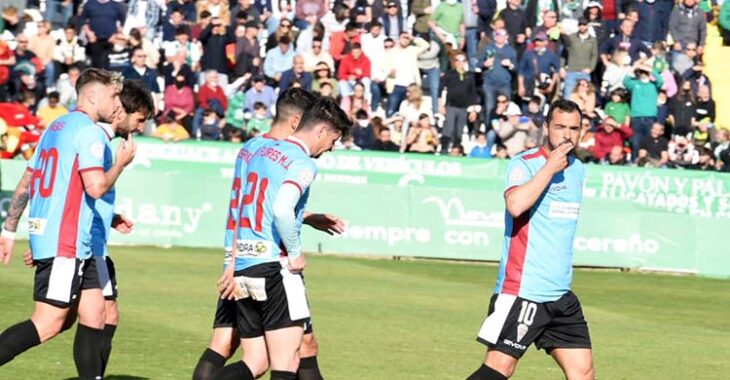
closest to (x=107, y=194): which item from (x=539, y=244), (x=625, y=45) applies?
(x=539, y=244)

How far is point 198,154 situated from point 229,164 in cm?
59

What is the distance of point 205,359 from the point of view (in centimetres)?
953

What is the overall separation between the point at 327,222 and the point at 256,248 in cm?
85

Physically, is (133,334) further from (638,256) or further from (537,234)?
(638,256)

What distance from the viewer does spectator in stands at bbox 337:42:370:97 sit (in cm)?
2955

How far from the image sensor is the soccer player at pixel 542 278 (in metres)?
9.09

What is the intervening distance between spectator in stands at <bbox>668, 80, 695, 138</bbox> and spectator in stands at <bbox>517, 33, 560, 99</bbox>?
2.49 metres

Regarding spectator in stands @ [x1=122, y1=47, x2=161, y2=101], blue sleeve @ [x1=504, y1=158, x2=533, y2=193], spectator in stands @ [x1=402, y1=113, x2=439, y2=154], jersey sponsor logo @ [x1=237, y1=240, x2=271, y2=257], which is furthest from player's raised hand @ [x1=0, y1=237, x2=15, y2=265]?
spectator in stands @ [x1=122, y1=47, x2=161, y2=101]

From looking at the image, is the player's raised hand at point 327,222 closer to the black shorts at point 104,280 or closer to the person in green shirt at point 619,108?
the black shorts at point 104,280

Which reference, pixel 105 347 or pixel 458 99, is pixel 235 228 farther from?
pixel 458 99

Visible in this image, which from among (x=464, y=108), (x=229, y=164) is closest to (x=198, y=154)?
(x=229, y=164)

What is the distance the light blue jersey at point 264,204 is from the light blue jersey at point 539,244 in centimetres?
137

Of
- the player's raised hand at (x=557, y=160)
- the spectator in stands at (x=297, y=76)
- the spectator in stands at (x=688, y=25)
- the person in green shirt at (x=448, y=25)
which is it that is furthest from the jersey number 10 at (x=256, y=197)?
the spectator in stands at (x=688, y=25)

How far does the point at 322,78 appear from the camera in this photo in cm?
2905
